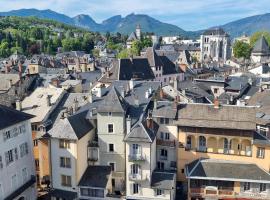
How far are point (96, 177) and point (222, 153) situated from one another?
17249 millimetres

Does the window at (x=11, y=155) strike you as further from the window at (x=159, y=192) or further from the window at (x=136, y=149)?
the window at (x=159, y=192)

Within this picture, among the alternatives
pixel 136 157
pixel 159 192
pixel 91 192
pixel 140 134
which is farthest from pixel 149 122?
pixel 91 192

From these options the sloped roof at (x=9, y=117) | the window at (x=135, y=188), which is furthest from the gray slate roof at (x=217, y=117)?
the sloped roof at (x=9, y=117)

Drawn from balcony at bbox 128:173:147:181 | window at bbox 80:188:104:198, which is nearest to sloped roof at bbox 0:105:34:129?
window at bbox 80:188:104:198

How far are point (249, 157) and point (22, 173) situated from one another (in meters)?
30.1

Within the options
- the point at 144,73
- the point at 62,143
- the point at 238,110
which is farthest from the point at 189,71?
the point at 62,143

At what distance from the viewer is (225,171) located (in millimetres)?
44000

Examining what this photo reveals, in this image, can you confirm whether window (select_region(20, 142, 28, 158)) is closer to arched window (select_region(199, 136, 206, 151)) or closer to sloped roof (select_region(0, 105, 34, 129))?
sloped roof (select_region(0, 105, 34, 129))

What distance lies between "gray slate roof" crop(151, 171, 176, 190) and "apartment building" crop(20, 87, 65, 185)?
15.2 meters

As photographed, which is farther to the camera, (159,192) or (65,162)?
(65,162)

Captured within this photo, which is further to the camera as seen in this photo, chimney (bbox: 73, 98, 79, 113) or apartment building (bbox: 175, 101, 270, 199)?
chimney (bbox: 73, 98, 79, 113)

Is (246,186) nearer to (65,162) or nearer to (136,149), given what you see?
(136,149)

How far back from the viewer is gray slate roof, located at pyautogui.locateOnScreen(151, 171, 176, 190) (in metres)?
43.3

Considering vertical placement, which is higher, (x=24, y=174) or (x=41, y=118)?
(x=41, y=118)
